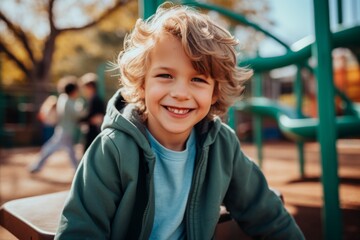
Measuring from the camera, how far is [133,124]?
3.15ft

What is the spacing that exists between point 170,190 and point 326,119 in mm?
645

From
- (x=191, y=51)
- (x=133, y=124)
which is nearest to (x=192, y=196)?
(x=133, y=124)

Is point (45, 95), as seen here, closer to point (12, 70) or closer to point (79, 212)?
point (12, 70)

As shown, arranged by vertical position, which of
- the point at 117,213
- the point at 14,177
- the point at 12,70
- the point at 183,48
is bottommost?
the point at 14,177

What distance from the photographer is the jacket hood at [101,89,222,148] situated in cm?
94

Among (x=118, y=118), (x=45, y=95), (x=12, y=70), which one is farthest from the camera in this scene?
(x=12, y=70)

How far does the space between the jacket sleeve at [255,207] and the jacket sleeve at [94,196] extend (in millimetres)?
430

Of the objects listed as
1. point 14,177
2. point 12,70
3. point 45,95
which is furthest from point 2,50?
point 14,177

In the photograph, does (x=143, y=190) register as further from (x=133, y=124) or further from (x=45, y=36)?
(x=45, y=36)

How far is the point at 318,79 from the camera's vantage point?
1.23 metres

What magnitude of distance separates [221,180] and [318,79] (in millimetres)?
547

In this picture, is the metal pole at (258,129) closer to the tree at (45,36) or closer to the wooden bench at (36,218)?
the wooden bench at (36,218)

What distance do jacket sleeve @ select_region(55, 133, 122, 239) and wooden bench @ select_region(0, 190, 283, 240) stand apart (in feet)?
0.52

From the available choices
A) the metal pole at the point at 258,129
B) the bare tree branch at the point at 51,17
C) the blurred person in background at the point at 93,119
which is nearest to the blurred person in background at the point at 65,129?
the blurred person in background at the point at 93,119
